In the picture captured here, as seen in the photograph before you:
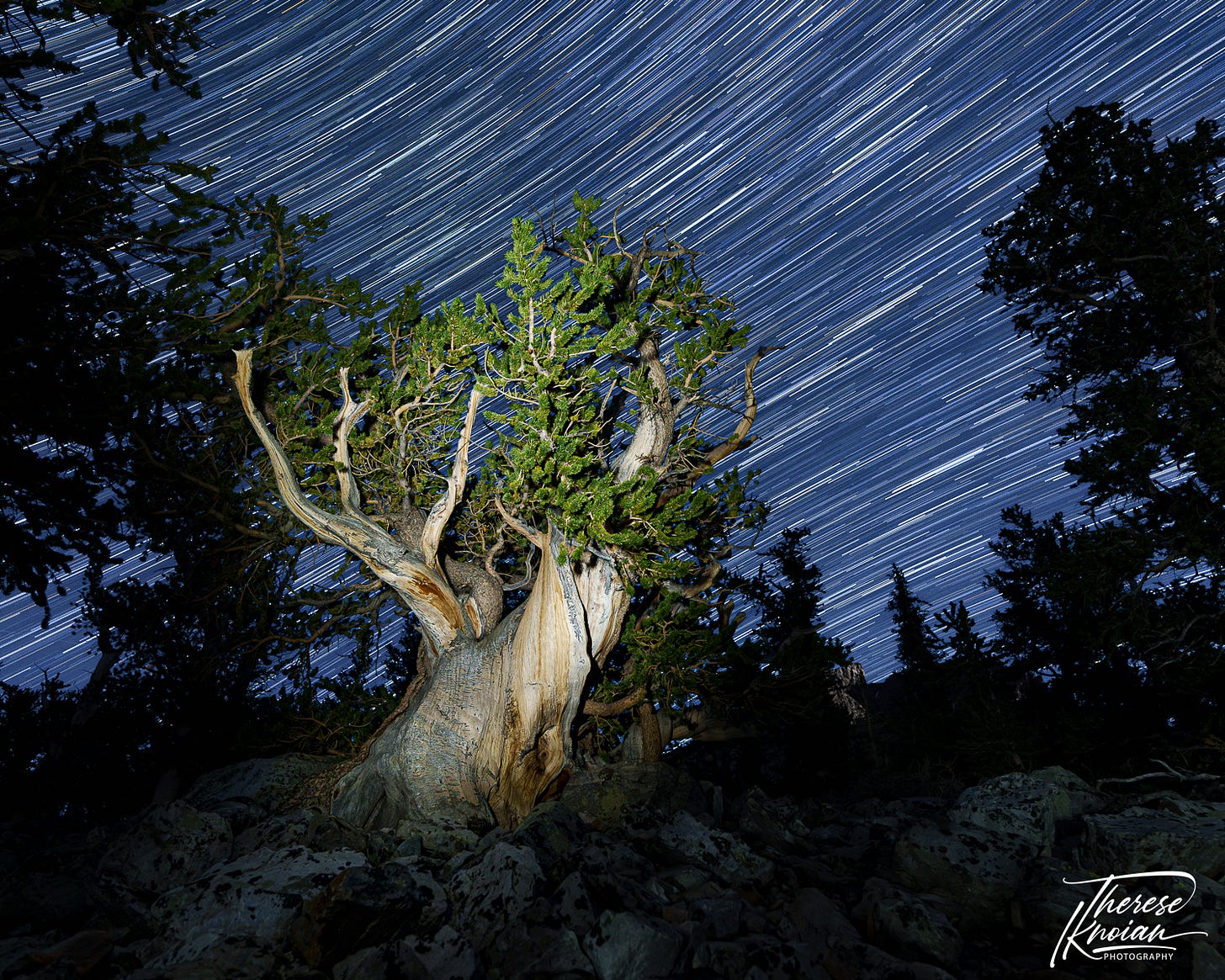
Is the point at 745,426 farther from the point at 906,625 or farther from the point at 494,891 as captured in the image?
the point at 906,625

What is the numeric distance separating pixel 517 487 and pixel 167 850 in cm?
468

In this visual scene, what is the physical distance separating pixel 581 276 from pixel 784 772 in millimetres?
19514

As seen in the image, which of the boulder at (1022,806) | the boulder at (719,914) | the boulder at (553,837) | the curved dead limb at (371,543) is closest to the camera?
the boulder at (719,914)

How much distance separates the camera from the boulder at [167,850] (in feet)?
19.6

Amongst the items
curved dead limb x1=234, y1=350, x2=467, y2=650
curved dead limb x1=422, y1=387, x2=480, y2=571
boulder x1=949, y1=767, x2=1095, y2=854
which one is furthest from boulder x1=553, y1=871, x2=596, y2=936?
curved dead limb x1=422, y1=387, x2=480, y2=571

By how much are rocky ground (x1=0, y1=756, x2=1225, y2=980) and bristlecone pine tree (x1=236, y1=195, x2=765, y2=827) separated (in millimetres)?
1425

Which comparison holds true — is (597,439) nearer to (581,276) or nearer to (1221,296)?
(581,276)

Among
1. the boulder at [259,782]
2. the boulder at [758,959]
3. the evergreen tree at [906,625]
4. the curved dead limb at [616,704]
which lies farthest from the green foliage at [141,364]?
the evergreen tree at [906,625]

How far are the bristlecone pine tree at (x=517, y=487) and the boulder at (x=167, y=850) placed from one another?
1.74 meters

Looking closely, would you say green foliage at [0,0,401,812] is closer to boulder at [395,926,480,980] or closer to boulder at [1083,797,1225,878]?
boulder at [395,926,480,980]

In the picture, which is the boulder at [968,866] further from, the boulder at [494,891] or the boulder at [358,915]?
the boulder at [358,915]

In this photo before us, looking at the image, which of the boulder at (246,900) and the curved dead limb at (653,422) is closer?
the boulder at (246,900)

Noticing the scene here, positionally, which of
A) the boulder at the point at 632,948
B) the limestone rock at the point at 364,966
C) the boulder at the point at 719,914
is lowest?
the boulder at the point at 719,914

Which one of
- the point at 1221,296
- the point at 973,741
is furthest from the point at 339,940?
the point at 973,741
